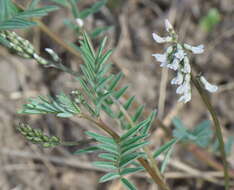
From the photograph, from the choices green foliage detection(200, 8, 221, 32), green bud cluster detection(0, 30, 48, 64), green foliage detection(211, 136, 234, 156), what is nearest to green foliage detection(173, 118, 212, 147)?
green foliage detection(211, 136, 234, 156)

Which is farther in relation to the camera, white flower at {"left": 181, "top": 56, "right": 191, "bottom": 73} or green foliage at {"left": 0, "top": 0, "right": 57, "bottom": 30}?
green foliage at {"left": 0, "top": 0, "right": 57, "bottom": 30}

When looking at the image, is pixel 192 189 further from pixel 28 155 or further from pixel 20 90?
pixel 20 90

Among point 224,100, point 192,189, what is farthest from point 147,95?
point 192,189

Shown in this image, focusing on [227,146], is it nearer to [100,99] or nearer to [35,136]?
[100,99]

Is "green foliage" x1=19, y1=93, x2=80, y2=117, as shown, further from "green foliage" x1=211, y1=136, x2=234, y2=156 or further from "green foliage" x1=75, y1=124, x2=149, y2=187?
"green foliage" x1=211, y1=136, x2=234, y2=156

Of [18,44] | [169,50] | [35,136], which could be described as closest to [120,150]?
[35,136]

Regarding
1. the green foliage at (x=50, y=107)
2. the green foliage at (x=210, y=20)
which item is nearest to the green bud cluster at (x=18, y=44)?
the green foliage at (x=50, y=107)
